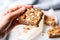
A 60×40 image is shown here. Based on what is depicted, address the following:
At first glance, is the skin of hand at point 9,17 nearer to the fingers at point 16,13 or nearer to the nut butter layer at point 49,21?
the fingers at point 16,13

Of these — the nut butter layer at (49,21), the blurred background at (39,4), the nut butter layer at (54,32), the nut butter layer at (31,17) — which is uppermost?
the blurred background at (39,4)

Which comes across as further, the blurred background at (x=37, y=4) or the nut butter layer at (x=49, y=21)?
the blurred background at (x=37, y=4)

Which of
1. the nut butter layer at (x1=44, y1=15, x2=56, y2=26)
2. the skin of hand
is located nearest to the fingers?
the skin of hand

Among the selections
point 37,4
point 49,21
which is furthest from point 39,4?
point 49,21

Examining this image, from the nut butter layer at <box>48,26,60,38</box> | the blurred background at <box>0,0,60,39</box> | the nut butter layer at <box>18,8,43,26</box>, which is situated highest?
the blurred background at <box>0,0,60,39</box>

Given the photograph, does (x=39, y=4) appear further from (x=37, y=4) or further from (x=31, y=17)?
(x=31, y=17)

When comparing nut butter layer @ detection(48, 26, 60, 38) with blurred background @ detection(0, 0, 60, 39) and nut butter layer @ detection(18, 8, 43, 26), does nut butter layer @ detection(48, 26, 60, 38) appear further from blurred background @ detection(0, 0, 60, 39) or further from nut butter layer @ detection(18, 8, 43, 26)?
blurred background @ detection(0, 0, 60, 39)

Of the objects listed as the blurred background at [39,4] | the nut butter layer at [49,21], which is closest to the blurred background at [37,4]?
the blurred background at [39,4]

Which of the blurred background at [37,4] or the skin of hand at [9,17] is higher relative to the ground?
the blurred background at [37,4]
